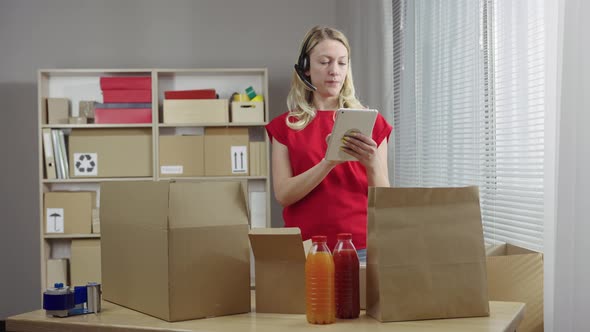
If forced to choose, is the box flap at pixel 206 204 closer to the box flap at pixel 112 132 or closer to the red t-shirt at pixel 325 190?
the red t-shirt at pixel 325 190

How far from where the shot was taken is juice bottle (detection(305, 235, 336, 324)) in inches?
56.7

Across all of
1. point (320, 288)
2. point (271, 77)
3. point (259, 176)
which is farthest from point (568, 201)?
point (271, 77)

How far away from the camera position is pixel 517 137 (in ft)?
7.47

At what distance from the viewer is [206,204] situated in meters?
1.52

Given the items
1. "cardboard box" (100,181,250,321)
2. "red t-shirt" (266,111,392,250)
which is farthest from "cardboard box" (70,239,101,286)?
"cardboard box" (100,181,250,321)

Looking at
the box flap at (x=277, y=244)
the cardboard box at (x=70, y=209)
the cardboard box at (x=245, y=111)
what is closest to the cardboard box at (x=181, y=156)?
the cardboard box at (x=245, y=111)

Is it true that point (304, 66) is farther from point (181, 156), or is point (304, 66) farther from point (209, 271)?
point (181, 156)

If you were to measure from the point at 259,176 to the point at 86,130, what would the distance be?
115cm

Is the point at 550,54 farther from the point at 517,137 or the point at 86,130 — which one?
the point at 86,130

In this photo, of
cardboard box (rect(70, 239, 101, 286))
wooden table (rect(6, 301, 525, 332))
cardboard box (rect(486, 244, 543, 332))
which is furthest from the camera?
cardboard box (rect(70, 239, 101, 286))

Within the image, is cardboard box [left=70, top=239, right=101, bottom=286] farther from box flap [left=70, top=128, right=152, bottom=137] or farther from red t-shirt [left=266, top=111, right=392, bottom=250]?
red t-shirt [left=266, top=111, right=392, bottom=250]

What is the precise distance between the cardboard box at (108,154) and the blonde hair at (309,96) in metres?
2.45

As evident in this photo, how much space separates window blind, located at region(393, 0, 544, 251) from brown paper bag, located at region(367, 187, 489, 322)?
A: 72 cm

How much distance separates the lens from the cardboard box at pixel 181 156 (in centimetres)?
430
